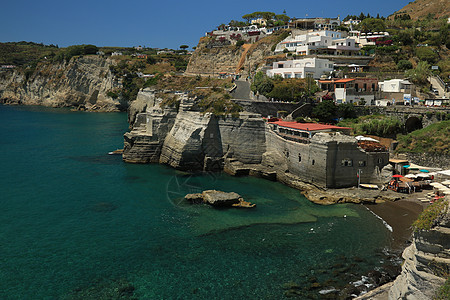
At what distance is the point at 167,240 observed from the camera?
25.9m

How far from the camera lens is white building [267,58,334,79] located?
60000 mm

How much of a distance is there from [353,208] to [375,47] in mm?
50855

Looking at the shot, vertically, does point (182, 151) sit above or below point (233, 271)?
above

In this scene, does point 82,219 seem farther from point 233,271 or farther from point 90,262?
point 233,271

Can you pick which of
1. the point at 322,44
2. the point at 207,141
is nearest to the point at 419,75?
the point at 322,44

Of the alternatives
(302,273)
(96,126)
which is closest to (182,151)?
(302,273)

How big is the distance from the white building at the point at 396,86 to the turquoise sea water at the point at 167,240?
2785 cm

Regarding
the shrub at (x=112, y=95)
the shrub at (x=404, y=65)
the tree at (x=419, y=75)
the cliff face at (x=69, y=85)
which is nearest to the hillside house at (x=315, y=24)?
the shrub at (x=404, y=65)

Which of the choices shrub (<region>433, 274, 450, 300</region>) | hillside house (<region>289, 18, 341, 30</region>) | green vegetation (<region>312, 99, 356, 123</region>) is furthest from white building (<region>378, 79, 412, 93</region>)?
shrub (<region>433, 274, 450, 300</region>)

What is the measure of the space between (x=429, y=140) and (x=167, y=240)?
3087cm

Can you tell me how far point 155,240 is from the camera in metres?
26.0

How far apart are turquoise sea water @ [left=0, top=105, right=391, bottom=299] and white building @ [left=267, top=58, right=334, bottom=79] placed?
27979 mm

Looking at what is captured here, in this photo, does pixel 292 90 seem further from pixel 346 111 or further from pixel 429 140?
pixel 429 140

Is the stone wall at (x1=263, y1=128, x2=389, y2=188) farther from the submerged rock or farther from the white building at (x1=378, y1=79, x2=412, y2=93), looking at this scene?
the white building at (x1=378, y1=79, x2=412, y2=93)
